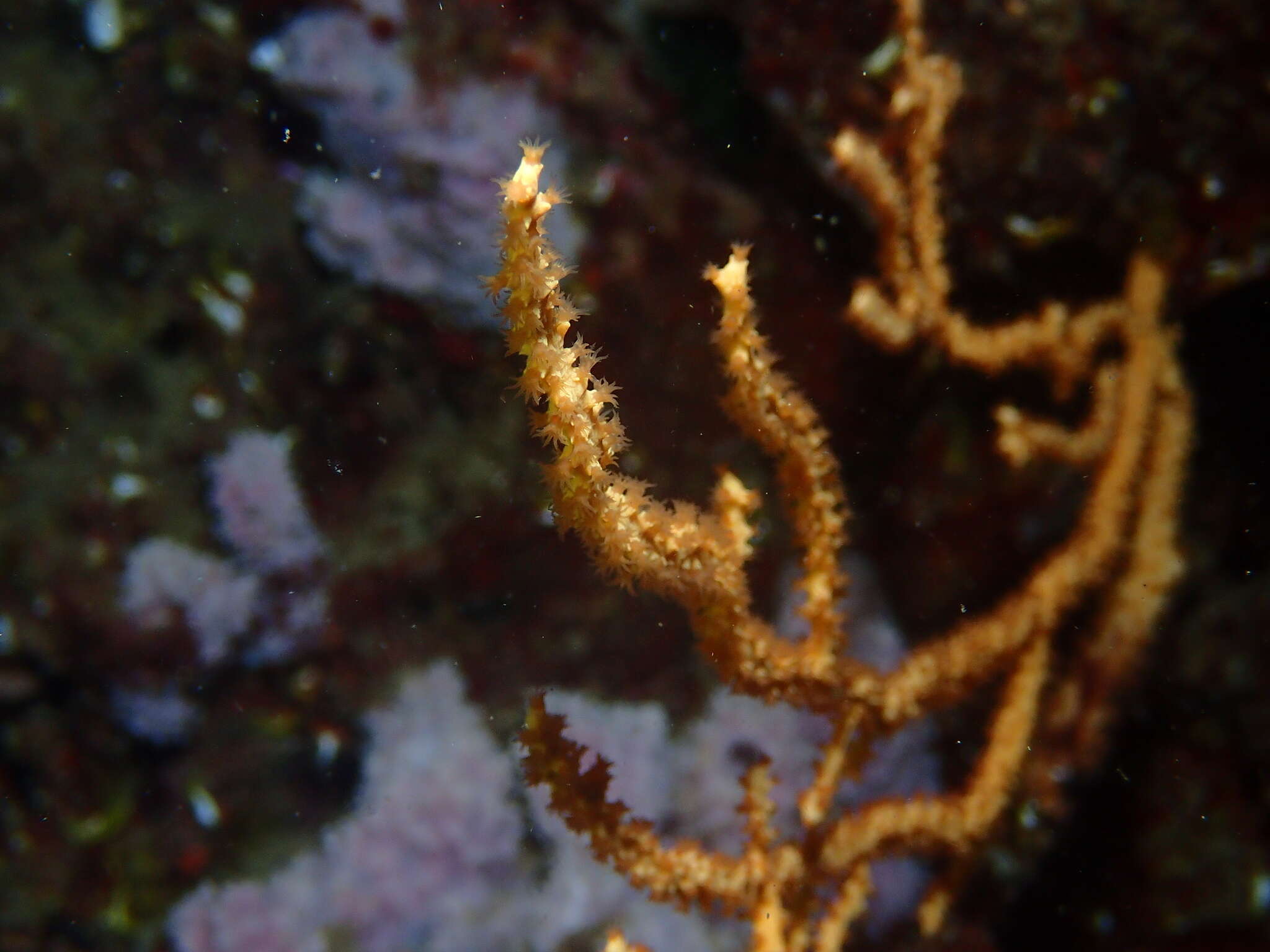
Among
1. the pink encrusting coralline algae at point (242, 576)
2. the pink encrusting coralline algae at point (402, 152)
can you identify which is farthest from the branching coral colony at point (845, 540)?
the pink encrusting coralline algae at point (242, 576)

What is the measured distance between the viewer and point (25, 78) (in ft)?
9.23

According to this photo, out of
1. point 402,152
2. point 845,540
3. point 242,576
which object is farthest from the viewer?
point 242,576

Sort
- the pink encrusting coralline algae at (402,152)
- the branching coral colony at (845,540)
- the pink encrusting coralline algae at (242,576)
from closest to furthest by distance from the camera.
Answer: the branching coral colony at (845,540), the pink encrusting coralline algae at (402,152), the pink encrusting coralline algae at (242,576)

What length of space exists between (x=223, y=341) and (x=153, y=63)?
99 centimetres

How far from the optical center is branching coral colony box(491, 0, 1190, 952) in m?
1.26

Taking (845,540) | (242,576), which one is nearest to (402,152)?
(242,576)

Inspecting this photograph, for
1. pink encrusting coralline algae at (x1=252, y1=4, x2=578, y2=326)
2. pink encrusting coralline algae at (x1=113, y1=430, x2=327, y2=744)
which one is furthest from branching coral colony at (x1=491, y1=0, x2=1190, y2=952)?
pink encrusting coralline algae at (x1=113, y1=430, x2=327, y2=744)

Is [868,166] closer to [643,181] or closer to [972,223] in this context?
[972,223]

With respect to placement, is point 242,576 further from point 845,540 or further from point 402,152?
point 845,540

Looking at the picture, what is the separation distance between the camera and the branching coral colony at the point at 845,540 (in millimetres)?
1260

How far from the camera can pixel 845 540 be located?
1761 millimetres

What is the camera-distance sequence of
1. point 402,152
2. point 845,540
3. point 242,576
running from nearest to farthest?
point 845,540 → point 402,152 → point 242,576

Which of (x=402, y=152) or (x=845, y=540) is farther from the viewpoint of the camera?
(x=402, y=152)

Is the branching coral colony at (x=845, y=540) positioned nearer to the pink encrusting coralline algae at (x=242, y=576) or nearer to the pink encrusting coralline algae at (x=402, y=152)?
the pink encrusting coralline algae at (x=402, y=152)
